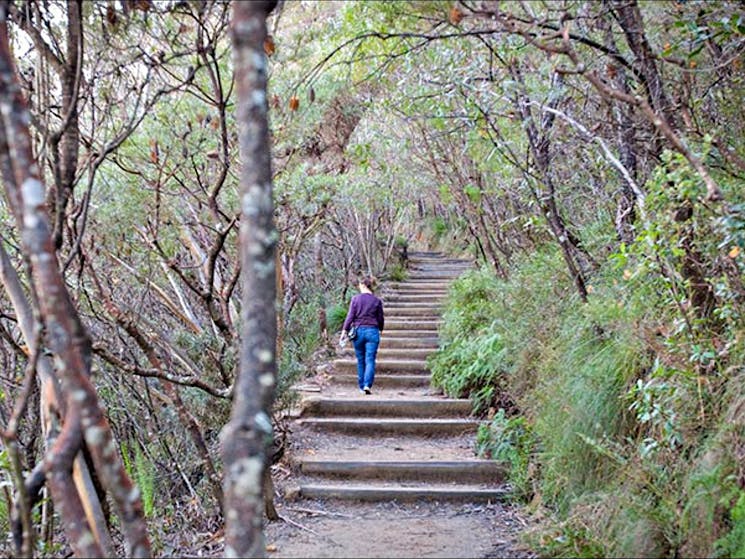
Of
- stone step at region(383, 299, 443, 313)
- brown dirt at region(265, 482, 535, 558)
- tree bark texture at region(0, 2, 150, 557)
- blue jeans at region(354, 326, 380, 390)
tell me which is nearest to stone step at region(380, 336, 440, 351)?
stone step at region(383, 299, 443, 313)

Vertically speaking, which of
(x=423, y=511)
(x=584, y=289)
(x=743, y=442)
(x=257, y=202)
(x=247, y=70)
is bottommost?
(x=423, y=511)

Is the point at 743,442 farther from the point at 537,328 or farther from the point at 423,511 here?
the point at 537,328

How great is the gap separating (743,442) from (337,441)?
4.37 meters

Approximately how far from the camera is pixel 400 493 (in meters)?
5.72

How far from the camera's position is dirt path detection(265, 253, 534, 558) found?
4.64m

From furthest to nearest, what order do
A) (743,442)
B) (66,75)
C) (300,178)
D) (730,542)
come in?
Result: (300,178)
(66,75)
(743,442)
(730,542)

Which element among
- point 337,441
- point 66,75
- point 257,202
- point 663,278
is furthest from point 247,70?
point 337,441

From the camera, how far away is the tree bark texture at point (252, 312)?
91.6 inches

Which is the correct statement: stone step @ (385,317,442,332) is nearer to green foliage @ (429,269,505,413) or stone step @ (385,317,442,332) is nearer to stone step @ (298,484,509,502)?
green foliage @ (429,269,505,413)

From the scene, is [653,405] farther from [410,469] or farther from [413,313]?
[413,313]

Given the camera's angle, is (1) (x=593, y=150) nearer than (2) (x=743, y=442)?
No

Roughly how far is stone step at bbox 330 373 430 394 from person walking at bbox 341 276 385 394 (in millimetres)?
546

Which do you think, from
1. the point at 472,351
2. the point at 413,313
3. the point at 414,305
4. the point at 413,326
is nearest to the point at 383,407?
the point at 472,351

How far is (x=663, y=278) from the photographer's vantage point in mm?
4387
